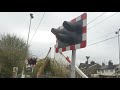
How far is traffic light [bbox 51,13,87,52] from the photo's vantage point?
6.07ft

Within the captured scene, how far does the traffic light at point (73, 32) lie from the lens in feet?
6.07

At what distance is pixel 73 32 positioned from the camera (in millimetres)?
1853
